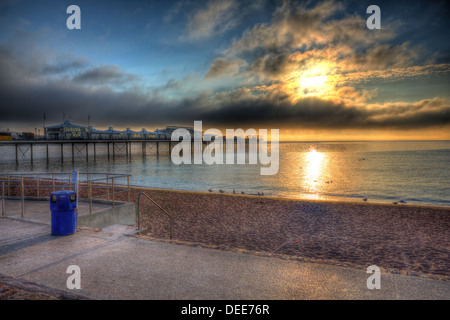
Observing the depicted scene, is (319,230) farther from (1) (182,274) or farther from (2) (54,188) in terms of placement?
(2) (54,188)

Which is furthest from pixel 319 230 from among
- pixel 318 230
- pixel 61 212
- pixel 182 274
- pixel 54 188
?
pixel 54 188

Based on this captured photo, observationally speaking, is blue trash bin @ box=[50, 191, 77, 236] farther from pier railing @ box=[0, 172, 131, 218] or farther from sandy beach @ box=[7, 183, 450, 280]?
sandy beach @ box=[7, 183, 450, 280]

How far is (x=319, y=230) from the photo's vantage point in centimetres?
1002

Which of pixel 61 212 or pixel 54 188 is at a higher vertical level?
pixel 61 212

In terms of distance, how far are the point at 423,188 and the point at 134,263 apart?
1130 inches

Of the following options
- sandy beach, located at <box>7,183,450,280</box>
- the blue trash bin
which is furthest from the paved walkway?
sandy beach, located at <box>7,183,450,280</box>

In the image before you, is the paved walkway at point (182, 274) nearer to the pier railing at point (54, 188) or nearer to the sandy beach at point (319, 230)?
the sandy beach at point (319, 230)

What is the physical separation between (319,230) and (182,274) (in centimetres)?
709

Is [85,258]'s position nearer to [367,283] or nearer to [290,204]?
[367,283]

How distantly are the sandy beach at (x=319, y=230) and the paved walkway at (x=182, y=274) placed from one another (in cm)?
60

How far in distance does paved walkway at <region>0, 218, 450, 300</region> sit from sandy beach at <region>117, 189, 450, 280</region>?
23.6 inches

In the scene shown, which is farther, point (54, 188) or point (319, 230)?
point (54, 188)

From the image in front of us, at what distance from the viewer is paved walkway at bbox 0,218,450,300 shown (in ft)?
12.2
